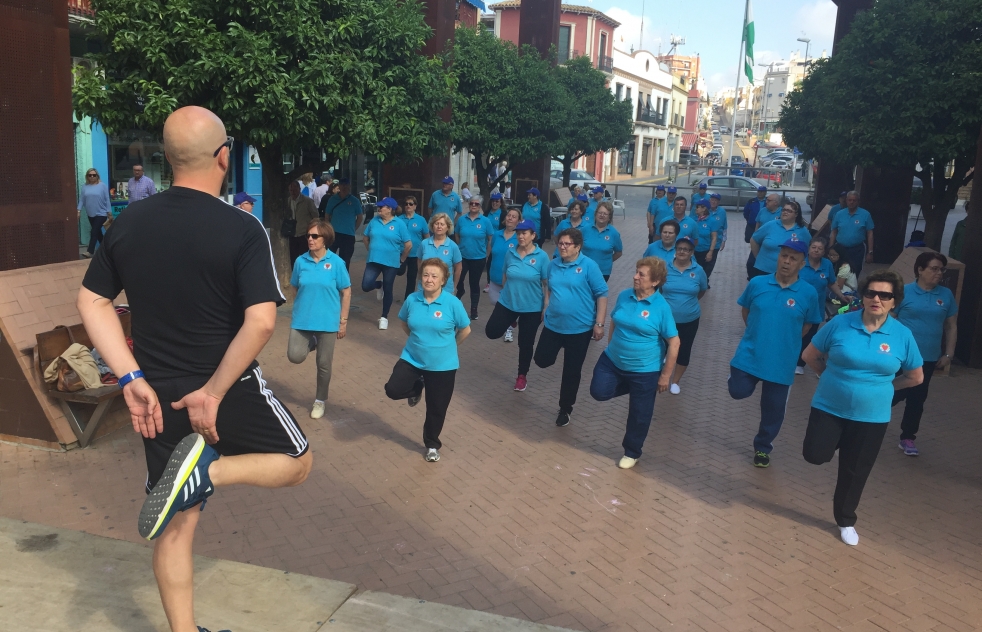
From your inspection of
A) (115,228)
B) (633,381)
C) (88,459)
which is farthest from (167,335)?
(633,381)

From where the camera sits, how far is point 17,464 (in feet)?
19.3

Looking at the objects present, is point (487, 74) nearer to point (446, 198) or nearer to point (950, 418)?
point (446, 198)

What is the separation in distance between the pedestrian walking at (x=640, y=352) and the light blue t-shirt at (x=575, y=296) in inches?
36.6

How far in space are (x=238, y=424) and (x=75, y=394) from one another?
361 cm

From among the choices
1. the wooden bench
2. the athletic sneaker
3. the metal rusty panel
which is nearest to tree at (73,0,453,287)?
the metal rusty panel

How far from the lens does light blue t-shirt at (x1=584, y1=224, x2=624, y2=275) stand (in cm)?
1062

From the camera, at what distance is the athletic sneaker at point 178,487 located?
2791 mm

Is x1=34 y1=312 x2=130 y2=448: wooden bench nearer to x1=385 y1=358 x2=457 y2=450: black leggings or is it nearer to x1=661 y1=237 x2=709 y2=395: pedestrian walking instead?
x1=385 y1=358 x2=457 y2=450: black leggings

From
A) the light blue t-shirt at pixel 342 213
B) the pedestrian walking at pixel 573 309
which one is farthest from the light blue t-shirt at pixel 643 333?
the light blue t-shirt at pixel 342 213

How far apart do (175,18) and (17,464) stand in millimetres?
5650

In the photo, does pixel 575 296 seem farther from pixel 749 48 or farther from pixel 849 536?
pixel 749 48

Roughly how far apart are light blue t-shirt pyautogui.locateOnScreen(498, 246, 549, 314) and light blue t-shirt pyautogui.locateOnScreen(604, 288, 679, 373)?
1962 mm

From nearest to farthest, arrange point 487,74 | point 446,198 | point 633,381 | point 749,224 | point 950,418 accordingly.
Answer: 1. point 633,381
2. point 950,418
3. point 446,198
4. point 749,224
5. point 487,74

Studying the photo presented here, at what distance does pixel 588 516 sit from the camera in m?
5.54
